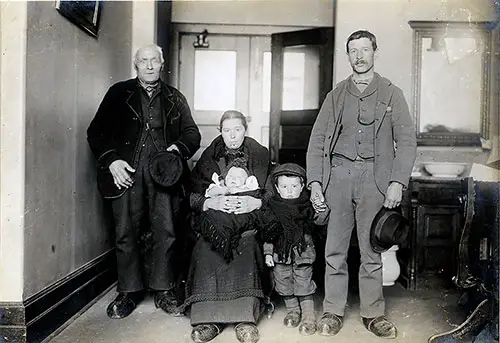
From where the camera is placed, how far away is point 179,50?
534 cm

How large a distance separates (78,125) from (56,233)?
69 centimetres

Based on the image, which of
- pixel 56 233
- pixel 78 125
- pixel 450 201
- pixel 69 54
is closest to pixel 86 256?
pixel 56 233

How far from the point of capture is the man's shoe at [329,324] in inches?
107

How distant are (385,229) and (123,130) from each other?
5.21 ft

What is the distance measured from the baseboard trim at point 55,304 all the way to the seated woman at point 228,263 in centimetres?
68

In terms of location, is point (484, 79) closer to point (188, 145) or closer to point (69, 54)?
point (188, 145)

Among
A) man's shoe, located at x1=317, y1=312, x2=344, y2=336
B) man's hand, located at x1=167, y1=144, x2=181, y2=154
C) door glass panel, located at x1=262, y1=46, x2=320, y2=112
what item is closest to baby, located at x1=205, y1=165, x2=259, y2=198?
man's hand, located at x1=167, y1=144, x2=181, y2=154

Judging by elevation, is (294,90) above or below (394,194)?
above

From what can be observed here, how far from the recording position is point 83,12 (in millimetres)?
3057

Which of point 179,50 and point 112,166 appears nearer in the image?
point 112,166

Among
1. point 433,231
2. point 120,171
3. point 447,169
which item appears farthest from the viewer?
point 447,169

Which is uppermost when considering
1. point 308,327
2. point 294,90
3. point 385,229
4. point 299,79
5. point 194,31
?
point 194,31

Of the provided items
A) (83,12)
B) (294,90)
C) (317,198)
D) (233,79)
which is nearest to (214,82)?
(233,79)

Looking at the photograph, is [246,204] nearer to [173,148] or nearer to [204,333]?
[173,148]
